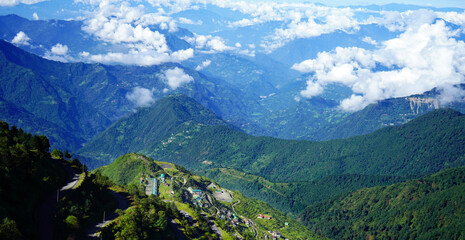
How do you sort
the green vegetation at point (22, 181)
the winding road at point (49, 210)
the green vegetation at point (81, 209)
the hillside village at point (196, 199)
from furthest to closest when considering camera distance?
the hillside village at point (196, 199) → the green vegetation at point (81, 209) → the winding road at point (49, 210) → the green vegetation at point (22, 181)

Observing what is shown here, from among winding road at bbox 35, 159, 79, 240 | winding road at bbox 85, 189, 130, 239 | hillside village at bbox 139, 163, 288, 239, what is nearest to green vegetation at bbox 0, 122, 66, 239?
winding road at bbox 35, 159, 79, 240

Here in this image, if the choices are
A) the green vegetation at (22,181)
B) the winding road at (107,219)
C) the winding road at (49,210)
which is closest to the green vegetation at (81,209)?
the winding road at (107,219)

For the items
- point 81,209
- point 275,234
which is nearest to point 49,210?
point 81,209

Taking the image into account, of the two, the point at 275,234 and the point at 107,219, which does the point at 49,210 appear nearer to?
the point at 107,219

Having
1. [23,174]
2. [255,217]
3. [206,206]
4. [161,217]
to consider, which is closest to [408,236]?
[255,217]

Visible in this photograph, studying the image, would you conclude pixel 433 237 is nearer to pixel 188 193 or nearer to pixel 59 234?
pixel 188 193

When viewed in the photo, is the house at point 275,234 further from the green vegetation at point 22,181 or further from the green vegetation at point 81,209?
the green vegetation at point 22,181

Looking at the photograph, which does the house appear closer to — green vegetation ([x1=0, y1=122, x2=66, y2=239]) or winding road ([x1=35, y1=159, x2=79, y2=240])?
winding road ([x1=35, y1=159, x2=79, y2=240])

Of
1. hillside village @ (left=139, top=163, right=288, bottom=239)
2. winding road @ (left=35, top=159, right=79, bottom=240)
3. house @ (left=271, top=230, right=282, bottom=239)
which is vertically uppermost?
winding road @ (left=35, top=159, right=79, bottom=240)
